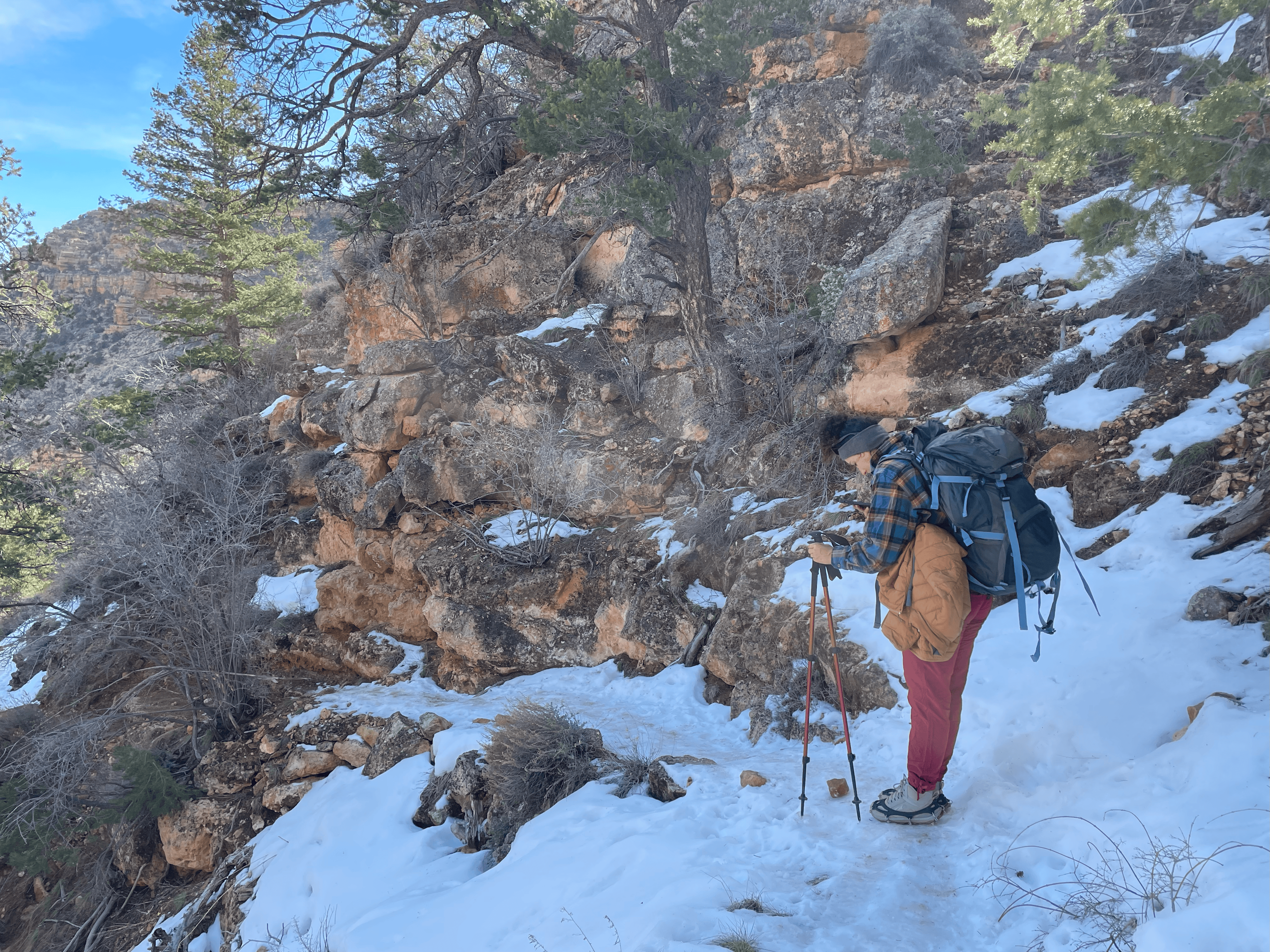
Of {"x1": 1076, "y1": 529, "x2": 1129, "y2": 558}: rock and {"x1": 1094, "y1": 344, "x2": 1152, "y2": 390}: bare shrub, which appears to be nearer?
{"x1": 1076, "y1": 529, "x2": 1129, "y2": 558}: rock

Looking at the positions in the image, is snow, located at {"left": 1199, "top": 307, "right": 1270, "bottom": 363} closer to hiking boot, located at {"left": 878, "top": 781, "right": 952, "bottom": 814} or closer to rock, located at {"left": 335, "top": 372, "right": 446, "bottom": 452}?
hiking boot, located at {"left": 878, "top": 781, "right": 952, "bottom": 814}

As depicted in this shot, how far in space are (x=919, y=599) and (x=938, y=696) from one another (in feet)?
1.77

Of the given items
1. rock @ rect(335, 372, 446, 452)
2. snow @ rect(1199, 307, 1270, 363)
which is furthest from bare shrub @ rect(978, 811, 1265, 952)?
rock @ rect(335, 372, 446, 452)

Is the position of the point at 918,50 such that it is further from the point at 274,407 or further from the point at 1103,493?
the point at 274,407

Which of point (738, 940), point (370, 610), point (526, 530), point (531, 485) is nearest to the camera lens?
point (738, 940)

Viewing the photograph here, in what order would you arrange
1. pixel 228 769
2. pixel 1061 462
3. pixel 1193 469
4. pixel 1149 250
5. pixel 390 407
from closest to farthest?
pixel 1193 469 → pixel 1061 462 → pixel 1149 250 → pixel 228 769 → pixel 390 407

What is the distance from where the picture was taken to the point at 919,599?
3020mm

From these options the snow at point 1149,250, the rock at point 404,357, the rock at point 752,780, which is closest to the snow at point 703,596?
the rock at point 752,780

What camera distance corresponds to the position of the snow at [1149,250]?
6.14m

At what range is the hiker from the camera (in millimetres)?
2996

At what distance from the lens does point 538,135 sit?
7055mm

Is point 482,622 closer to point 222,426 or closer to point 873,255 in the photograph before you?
point 873,255

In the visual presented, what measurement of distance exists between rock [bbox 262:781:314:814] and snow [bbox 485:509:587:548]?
3.48 m

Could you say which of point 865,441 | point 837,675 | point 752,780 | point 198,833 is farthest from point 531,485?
point 865,441
